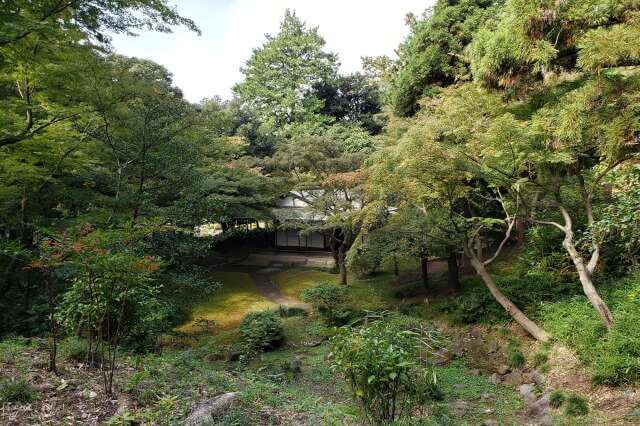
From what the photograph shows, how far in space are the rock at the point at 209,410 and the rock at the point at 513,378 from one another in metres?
6.04

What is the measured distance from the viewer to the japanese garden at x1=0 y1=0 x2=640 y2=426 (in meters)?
4.23

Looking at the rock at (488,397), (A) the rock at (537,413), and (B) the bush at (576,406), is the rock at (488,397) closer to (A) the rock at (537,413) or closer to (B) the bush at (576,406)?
(A) the rock at (537,413)

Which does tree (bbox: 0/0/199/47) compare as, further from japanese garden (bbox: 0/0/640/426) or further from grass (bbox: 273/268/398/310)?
grass (bbox: 273/268/398/310)

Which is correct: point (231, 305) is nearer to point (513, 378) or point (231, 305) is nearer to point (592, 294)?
point (513, 378)

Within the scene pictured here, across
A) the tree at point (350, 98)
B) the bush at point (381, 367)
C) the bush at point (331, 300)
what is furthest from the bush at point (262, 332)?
the tree at point (350, 98)

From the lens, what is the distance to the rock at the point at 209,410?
358 cm

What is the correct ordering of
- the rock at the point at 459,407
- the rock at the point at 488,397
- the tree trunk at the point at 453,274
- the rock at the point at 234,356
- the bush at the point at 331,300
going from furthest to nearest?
the tree trunk at the point at 453,274 → the bush at the point at 331,300 → the rock at the point at 234,356 → the rock at the point at 488,397 → the rock at the point at 459,407

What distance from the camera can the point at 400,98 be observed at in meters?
15.3

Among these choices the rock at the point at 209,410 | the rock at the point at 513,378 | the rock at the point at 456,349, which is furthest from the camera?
the rock at the point at 456,349

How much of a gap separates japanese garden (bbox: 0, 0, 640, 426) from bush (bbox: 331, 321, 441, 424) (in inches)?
0.7

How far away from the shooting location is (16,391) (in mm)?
3734

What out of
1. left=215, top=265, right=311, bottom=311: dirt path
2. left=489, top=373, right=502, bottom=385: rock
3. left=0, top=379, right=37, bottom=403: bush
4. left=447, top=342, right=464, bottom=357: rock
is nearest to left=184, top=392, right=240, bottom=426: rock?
left=0, top=379, right=37, bottom=403: bush

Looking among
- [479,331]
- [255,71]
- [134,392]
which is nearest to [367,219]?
[479,331]

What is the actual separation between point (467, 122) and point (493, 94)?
905 millimetres
